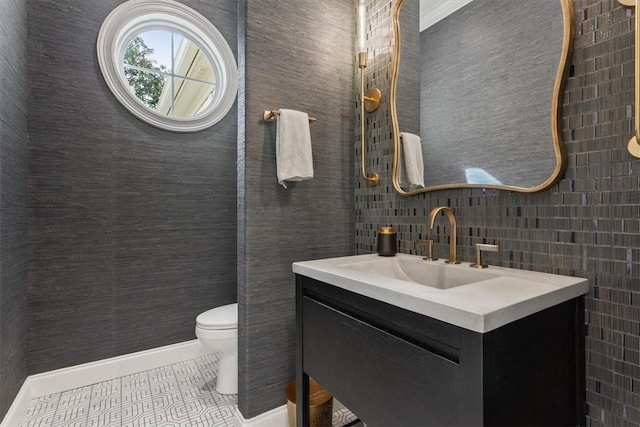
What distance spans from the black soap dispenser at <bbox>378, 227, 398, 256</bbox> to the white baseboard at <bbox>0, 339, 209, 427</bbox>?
1.68 m

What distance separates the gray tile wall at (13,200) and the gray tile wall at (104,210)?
0.09 m

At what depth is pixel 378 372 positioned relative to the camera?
2.82 ft

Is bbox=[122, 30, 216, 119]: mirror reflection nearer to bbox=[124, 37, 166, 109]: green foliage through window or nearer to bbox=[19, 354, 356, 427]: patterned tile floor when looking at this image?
bbox=[124, 37, 166, 109]: green foliage through window

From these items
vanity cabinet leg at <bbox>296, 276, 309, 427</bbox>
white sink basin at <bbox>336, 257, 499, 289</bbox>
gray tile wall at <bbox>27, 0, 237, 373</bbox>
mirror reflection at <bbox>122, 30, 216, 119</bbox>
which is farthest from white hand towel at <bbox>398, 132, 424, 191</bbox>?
mirror reflection at <bbox>122, 30, 216, 119</bbox>

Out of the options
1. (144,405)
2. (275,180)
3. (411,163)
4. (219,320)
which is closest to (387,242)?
(411,163)

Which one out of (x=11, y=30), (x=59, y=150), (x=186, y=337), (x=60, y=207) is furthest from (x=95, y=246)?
(x=11, y=30)

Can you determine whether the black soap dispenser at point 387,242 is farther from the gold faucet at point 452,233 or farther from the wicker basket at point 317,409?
the wicker basket at point 317,409

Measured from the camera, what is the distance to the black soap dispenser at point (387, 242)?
1426 mm

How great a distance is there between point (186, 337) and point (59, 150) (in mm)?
1468

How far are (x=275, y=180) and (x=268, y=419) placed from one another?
1.14m

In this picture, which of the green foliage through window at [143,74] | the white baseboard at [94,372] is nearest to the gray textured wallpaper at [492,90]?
the green foliage through window at [143,74]

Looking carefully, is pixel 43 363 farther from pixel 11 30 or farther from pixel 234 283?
pixel 11 30

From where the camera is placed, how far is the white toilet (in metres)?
1.75

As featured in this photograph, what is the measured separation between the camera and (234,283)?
97.6 inches
